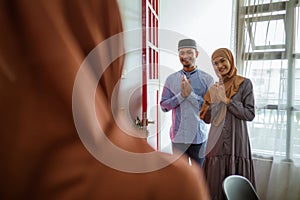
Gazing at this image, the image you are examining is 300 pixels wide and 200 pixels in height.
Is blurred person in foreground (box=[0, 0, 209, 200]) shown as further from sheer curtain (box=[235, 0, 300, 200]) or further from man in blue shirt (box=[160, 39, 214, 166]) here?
sheer curtain (box=[235, 0, 300, 200])

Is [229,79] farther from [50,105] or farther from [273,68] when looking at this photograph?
[50,105]

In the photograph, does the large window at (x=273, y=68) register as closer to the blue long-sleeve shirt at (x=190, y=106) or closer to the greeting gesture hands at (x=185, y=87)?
the blue long-sleeve shirt at (x=190, y=106)

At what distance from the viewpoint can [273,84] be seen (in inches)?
74.4

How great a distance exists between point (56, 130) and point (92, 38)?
0.15m

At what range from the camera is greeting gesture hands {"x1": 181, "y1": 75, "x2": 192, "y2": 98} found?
170 cm

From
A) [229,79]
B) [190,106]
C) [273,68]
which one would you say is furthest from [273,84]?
[190,106]

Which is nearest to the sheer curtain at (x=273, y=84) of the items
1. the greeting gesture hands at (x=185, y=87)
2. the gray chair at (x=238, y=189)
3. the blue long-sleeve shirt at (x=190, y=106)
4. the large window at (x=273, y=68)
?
the large window at (x=273, y=68)

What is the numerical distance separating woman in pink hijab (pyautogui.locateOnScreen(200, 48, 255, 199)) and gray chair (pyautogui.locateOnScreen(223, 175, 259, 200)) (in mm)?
417

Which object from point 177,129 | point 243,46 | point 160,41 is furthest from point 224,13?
point 177,129

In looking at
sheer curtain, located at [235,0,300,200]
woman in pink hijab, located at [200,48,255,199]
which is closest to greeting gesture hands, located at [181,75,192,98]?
woman in pink hijab, located at [200,48,255,199]

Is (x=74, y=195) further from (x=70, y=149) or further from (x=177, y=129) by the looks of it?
(x=177, y=129)

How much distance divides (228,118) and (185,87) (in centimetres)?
41

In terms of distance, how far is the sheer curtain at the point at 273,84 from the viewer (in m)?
1.82

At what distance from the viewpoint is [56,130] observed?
298mm
